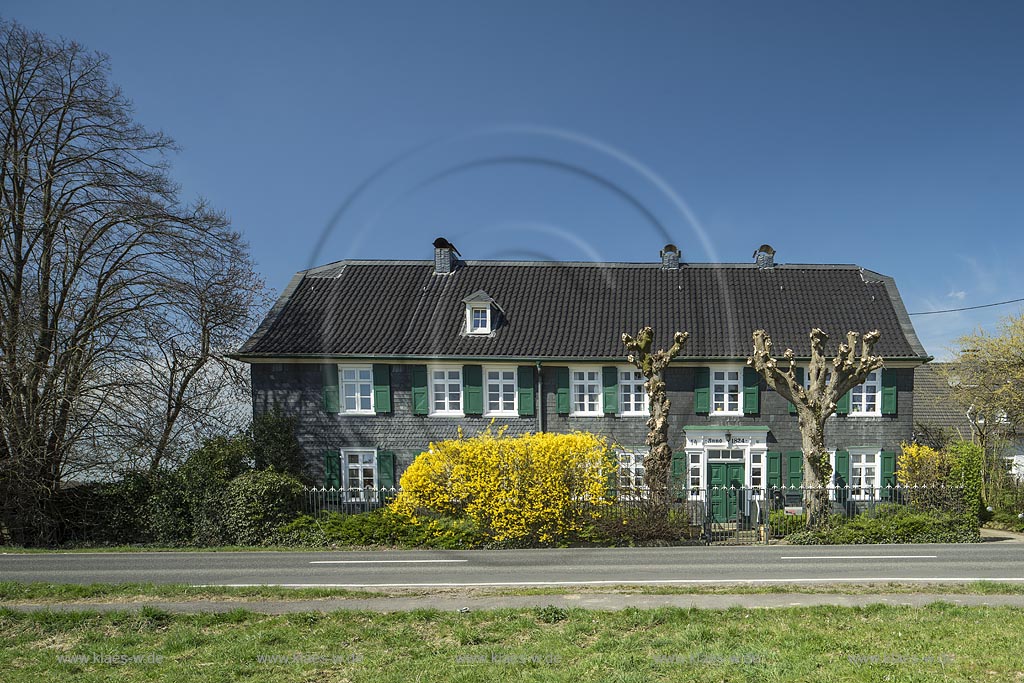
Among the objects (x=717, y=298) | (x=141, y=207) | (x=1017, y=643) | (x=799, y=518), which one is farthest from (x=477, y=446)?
(x=717, y=298)

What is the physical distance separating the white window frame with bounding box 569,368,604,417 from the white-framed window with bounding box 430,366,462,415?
171 inches

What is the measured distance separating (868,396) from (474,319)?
15669mm

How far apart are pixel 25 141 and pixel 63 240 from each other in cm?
327

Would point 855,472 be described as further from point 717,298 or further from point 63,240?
point 63,240

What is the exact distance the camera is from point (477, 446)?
16.8 meters

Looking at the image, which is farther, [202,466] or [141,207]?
[141,207]

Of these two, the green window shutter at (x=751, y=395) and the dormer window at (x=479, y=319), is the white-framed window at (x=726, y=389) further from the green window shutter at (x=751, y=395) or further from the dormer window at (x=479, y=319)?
the dormer window at (x=479, y=319)

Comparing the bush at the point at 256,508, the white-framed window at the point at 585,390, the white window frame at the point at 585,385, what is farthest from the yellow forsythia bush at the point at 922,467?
the bush at the point at 256,508

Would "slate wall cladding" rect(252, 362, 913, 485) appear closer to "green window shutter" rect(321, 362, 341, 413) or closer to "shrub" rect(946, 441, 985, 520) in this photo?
"green window shutter" rect(321, 362, 341, 413)

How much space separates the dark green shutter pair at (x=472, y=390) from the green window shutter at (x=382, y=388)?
100cm

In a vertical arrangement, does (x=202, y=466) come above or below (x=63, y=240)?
below

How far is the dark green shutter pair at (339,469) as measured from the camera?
23766mm

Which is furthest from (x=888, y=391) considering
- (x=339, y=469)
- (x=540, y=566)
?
(x=339, y=469)

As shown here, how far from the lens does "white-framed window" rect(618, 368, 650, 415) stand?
24484 mm
